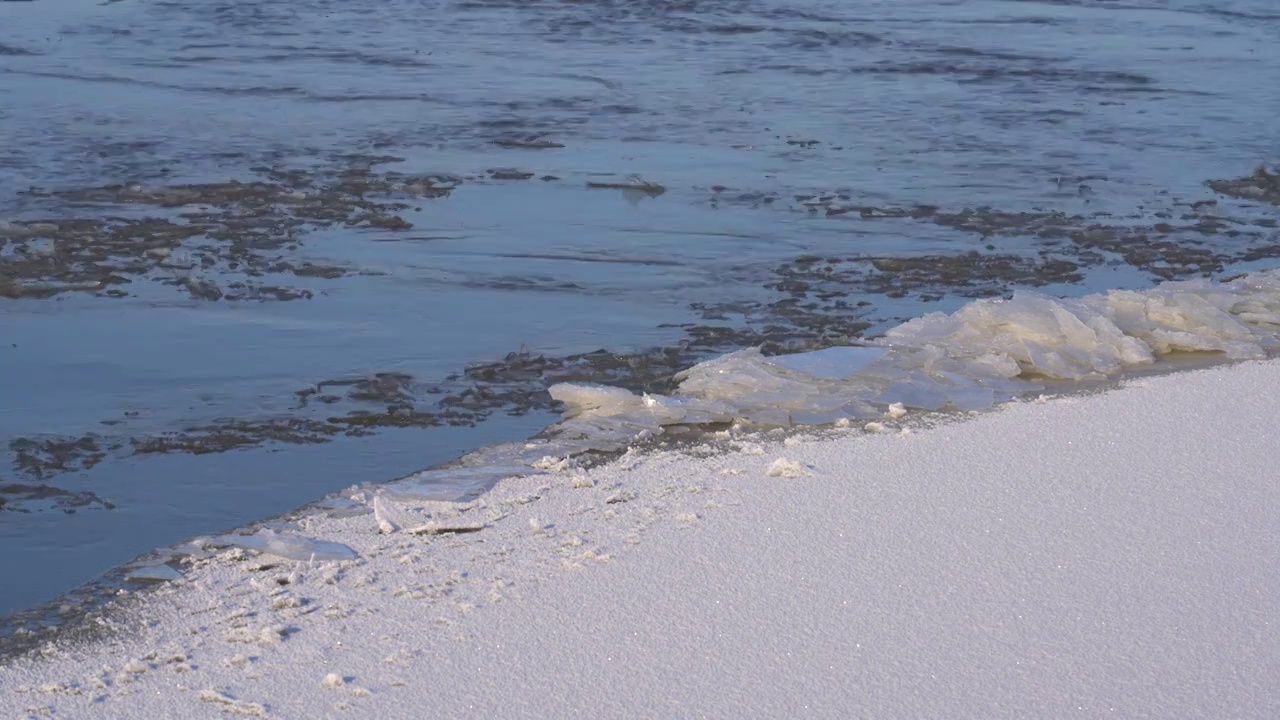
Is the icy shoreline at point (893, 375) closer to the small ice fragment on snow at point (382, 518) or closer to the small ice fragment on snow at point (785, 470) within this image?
the small ice fragment on snow at point (382, 518)

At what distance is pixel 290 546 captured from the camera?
337cm

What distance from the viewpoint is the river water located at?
4.45m

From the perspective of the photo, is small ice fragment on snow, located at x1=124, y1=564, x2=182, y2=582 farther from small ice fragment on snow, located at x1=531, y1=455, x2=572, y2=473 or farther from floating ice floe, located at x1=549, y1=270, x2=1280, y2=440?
A: floating ice floe, located at x1=549, y1=270, x2=1280, y2=440

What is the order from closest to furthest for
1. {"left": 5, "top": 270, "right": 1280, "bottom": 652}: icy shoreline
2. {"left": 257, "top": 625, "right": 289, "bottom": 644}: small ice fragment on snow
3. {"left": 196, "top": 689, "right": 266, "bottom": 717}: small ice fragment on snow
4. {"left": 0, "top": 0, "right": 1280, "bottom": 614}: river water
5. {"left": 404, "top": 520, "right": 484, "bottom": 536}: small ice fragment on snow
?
1. {"left": 196, "top": 689, "right": 266, "bottom": 717}: small ice fragment on snow
2. {"left": 257, "top": 625, "right": 289, "bottom": 644}: small ice fragment on snow
3. {"left": 404, "top": 520, "right": 484, "bottom": 536}: small ice fragment on snow
4. {"left": 5, "top": 270, "right": 1280, "bottom": 652}: icy shoreline
5. {"left": 0, "top": 0, "right": 1280, "bottom": 614}: river water

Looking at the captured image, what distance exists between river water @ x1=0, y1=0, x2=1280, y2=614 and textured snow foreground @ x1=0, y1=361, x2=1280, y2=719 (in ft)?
2.13

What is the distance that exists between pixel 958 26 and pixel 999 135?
474 centimetres

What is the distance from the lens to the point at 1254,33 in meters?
13.3

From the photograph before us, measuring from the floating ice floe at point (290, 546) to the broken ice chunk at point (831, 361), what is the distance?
5.62 feet

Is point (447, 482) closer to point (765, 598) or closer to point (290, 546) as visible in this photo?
point (290, 546)

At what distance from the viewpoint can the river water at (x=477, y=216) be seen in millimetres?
4453

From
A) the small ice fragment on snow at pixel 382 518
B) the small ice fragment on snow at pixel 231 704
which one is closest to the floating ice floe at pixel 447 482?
the small ice fragment on snow at pixel 382 518

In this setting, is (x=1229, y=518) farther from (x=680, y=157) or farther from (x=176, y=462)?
(x=680, y=157)

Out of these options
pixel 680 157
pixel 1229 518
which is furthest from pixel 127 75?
pixel 1229 518

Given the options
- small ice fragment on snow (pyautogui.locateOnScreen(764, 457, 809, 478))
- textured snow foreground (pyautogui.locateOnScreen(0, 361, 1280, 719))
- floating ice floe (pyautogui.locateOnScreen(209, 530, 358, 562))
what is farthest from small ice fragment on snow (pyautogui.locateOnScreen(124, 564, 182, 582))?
small ice fragment on snow (pyautogui.locateOnScreen(764, 457, 809, 478))
